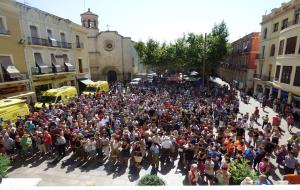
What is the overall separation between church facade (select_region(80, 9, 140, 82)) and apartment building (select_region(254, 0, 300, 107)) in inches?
979

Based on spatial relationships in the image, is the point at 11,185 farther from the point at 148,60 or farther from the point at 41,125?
the point at 148,60

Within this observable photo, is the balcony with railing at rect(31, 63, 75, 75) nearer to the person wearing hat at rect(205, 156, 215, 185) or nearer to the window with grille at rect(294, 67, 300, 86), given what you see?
the person wearing hat at rect(205, 156, 215, 185)

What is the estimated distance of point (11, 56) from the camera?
19.0 meters

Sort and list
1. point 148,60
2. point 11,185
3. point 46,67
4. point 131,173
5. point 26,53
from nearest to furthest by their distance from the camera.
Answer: point 11,185
point 131,173
point 26,53
point 46,67
point 148,60

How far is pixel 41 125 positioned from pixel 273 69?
2496 centimetres

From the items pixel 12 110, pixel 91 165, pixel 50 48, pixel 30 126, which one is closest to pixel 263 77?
pixel 91 165

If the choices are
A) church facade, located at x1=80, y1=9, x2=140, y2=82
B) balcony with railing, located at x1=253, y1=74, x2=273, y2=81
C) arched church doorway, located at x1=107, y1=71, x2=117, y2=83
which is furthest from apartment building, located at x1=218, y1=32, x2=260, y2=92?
arched church doorway, located at x1=107, y1=71, x2=117, y2=83

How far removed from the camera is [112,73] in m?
43.6

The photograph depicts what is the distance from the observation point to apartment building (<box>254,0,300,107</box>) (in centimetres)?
1911

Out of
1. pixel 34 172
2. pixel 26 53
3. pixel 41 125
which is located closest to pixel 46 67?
pixel 26 53

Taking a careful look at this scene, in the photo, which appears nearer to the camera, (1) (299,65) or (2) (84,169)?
(2) (84,169)

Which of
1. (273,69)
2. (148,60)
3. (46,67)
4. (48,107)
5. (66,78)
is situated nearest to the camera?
(48,107)

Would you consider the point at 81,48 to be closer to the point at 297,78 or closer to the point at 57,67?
the point at 57,67

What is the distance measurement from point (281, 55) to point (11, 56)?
26.6m
